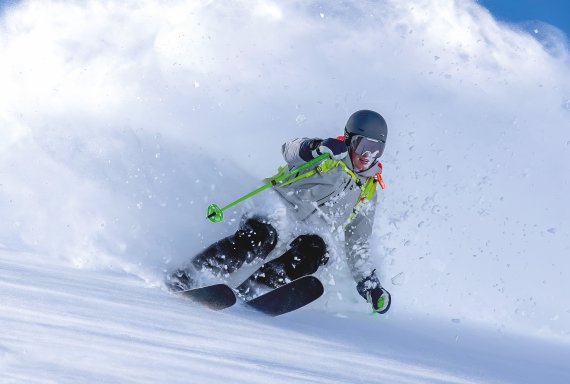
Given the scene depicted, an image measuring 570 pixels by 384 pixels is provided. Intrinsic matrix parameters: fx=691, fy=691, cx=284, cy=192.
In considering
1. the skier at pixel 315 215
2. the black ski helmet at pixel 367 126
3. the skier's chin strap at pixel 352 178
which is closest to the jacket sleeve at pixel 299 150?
the skier at pixel 315 215

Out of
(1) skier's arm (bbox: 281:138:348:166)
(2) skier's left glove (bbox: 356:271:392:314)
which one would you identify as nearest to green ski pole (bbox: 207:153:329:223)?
(1) skier's arm (bbox: 281:138:348:166)

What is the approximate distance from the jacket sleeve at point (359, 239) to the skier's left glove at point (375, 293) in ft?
0.33

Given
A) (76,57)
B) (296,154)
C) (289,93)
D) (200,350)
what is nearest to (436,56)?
(289,93)

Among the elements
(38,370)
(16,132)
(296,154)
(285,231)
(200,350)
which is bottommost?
(38,370)

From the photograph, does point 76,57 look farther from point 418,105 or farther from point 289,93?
point 418,105

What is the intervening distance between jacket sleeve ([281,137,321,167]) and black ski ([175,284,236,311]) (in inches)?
42.2

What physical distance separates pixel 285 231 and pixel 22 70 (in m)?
7.16

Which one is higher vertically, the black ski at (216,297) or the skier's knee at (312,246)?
the skier's knee at (312,246)

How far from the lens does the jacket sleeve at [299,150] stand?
4.53 m

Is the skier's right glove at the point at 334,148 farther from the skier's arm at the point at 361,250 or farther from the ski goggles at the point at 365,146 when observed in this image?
the skier's arm at the point at 361,250

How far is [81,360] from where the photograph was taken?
1.80 m

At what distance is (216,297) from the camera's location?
4.00 m

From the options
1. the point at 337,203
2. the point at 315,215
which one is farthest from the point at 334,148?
the point at 315,215

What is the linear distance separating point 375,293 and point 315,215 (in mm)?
689
